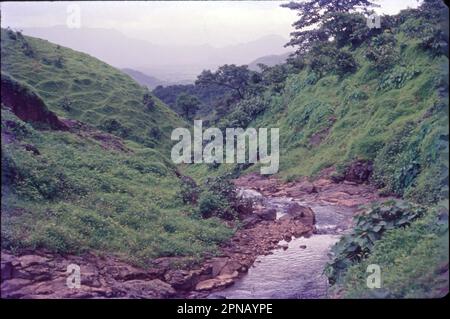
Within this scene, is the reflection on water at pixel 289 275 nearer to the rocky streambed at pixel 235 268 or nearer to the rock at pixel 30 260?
the rocky streambed at pixel 235 268

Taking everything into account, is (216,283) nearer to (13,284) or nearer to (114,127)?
(13,284)

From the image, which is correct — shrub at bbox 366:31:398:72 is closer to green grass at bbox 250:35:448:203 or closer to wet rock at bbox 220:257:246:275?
green grass at bbox 250:35:448:203

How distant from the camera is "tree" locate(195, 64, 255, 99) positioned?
136 ft

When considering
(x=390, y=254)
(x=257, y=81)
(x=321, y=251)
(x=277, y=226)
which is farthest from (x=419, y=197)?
(x=257, y=81)

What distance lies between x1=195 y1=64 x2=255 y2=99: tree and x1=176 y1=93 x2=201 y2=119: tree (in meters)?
7.32

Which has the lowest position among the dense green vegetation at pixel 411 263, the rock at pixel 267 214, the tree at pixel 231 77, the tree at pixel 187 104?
the rock at pixel 267 214

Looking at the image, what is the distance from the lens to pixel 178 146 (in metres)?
41.2

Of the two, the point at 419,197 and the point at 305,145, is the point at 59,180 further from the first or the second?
the point at 305,145

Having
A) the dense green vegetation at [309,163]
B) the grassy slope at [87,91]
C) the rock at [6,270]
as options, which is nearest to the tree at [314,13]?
the dense green vegetation at [309,163]

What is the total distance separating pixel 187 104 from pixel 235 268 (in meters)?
39.2

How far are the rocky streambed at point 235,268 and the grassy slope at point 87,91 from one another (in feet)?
79.0

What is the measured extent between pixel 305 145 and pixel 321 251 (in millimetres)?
12062

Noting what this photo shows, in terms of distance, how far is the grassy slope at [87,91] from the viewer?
3775 cm

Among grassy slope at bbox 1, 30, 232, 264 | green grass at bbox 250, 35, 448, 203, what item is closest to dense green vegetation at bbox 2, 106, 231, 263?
grassy slope at bbox 1, 30, 232, 264
